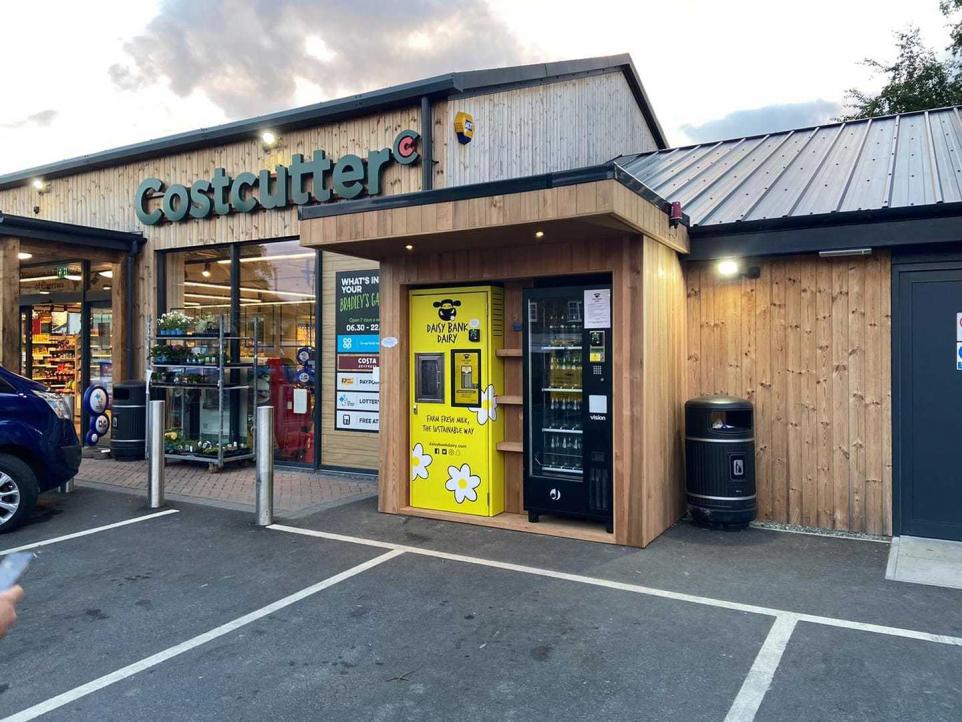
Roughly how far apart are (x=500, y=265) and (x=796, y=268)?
113 inches

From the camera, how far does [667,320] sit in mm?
6461

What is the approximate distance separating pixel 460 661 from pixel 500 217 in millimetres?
3319

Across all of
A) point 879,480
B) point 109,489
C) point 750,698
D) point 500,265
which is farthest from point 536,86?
point 750,698

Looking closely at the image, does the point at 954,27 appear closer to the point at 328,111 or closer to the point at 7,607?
the point at 328,111

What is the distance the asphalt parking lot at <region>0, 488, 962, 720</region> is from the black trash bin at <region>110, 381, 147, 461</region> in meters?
4.16

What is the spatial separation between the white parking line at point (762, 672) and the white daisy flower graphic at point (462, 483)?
314cm

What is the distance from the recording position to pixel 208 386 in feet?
31.1

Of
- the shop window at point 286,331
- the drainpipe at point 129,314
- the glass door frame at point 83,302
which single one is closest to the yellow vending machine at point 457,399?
the shop window at point 286,331

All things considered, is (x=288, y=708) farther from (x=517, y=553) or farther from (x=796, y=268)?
(x=796, y=268)

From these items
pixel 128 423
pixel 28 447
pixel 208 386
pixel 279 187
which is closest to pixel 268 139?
pixel 279 187

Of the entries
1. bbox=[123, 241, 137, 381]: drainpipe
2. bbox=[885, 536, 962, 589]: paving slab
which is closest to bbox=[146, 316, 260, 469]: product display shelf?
bbox=[123, 241, 137, 381]: drainpipe

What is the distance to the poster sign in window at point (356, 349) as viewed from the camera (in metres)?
9.07

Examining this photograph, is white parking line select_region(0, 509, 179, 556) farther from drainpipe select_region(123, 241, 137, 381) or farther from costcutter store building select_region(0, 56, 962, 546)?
drainpipe select_region(123, 241, 137, 381)

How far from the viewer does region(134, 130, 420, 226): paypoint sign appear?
8.88 meters
